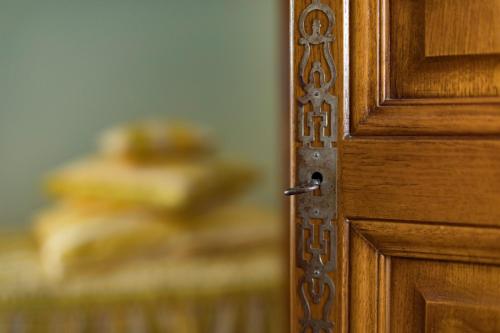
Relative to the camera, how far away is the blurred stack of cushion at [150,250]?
4.76 feet

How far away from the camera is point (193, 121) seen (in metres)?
2.08

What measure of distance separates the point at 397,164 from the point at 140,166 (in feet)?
3.81

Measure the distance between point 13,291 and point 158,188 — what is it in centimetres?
40

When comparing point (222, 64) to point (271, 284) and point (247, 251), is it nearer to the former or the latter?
point (247, 251)

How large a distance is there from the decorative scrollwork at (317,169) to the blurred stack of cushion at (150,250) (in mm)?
659

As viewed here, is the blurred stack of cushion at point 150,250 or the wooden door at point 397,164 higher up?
the wooden door at point 397,164

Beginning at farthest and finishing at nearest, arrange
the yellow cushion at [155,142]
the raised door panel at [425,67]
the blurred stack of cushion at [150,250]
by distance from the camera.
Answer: the yellow cushion at [155,142] < the blurred stack of cushion at [150,250] < the raised door panel at [425,67]

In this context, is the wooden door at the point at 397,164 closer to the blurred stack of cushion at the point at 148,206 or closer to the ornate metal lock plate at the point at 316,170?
the ornate metal lock plate at the point at 316,170

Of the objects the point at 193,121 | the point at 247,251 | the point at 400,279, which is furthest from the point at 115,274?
the point at 400,279

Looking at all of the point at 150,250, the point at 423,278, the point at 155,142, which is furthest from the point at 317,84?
the point at 155,142

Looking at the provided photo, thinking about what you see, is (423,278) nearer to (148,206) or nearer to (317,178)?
(317,178)

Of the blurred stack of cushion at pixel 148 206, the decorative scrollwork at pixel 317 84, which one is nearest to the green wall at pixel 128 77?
the blurred stack of cushion at pixel 148 206

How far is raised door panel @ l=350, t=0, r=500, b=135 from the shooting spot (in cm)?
62

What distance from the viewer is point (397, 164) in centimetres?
65
